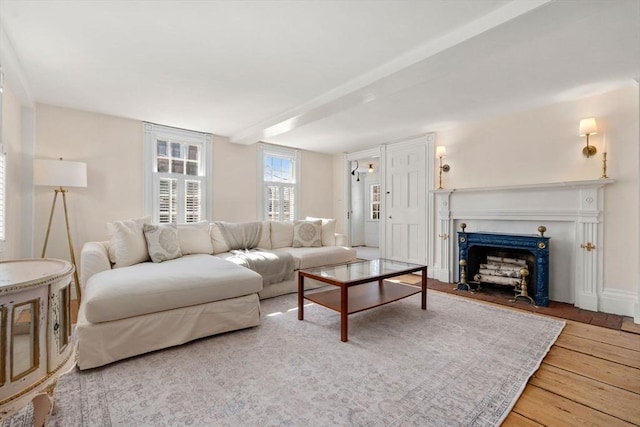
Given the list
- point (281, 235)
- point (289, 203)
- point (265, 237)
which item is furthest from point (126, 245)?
point (289, 203)

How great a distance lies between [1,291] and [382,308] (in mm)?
2788

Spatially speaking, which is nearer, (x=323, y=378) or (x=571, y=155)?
(x=323, y=378)

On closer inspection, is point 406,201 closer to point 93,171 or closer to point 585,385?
point 585,385

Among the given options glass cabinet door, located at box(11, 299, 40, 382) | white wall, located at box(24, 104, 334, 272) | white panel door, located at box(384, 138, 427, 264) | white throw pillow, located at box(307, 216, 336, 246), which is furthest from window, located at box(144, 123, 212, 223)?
glass cabinet door, located at box(11, 299, 40, 382)

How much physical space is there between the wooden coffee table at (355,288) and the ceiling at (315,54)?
168cm

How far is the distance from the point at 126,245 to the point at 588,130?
478 centimetres

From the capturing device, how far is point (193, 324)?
223 cm

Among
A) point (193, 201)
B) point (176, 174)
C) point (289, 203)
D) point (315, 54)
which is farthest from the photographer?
point (289, 203)

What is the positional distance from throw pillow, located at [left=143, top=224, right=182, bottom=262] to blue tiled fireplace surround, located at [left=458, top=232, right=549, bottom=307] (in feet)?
11.5

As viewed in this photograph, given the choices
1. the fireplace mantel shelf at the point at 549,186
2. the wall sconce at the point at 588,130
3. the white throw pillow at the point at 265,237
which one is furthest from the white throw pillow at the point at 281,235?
the wall sconce at the point at 588,130

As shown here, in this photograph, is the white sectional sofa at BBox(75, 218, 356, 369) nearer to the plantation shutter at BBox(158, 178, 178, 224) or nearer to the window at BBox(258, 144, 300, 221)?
the plantation shutter at BBox(158, 178, 178, 224)

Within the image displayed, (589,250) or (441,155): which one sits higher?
(441,155)

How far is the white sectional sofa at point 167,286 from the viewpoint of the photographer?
1916 millimetres

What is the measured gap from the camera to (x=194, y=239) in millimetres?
3576
